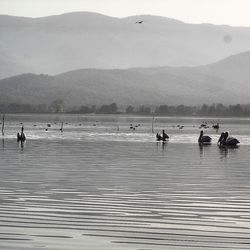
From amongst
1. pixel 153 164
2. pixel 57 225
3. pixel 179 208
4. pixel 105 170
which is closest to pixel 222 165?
pixel 153 164

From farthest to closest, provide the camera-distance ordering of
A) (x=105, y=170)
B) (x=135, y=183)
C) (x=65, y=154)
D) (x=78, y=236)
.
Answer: (x=65, y=154) < (x=105, y=170) < (x=135, y=183) < (x=78, y=236)

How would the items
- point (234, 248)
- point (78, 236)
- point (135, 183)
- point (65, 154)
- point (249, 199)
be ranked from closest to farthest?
point (234, 248) → point (78, 236) → point (249, 199) → point (135, 183) → point (65, 154)

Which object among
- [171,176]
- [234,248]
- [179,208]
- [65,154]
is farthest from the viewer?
[65,154]

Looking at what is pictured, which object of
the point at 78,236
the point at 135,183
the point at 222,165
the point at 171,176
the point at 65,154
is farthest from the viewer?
the point at 65,154

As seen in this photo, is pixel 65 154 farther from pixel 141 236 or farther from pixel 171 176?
pixel 141 236

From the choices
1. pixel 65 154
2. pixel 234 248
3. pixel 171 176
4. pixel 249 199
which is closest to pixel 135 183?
pixel 171 176

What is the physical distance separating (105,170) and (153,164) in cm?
470

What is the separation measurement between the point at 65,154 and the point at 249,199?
23.1 metres

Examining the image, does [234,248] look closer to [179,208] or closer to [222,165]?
[179,208]

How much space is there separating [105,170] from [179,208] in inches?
484

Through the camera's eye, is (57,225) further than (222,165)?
No

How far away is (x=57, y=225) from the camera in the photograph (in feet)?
50.2

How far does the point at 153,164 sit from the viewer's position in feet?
113

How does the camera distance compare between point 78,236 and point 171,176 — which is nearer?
point 78,236
